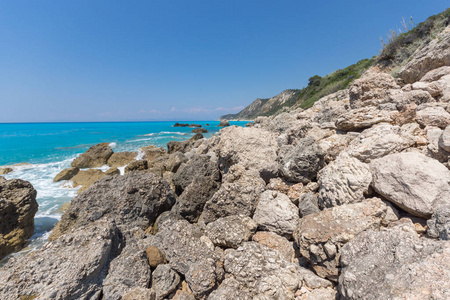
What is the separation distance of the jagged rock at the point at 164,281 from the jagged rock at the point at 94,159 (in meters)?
16.8

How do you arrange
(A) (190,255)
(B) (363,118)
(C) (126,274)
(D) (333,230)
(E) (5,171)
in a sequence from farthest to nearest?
(E) (5,171)
(B) (363,118)
(A) (190,255)
(C) (126,274)
(D) (333,230)

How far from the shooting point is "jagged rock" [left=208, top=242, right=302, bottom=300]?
2.69 m

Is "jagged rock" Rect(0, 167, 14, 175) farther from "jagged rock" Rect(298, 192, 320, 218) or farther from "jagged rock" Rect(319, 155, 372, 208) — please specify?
"jagged rock" Rect(319, 155, 372, 208)

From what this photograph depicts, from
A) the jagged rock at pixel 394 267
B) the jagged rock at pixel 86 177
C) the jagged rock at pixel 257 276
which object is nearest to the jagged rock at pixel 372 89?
the jagged rock at pixel 394 267

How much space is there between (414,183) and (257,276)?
274 cm

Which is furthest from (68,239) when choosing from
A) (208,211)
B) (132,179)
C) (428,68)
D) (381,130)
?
(428,68)

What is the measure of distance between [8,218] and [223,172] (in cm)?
618

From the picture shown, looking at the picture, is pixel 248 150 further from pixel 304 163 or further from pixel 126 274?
pixel 126 274

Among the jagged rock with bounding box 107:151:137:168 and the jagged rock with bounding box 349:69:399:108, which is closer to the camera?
the jagged rock with bounding box 349:69:399:108

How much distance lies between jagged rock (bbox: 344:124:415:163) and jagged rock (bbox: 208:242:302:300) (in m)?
2.58

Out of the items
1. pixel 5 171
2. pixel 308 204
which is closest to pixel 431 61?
pixel 308 204

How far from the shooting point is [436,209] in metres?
2.58

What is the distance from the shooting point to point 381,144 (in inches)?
150

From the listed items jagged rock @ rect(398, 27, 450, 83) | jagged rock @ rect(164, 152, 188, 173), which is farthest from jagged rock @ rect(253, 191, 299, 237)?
jagged rock @ rect(398, 27, 450, 83)
